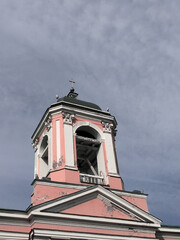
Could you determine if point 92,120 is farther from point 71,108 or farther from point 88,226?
point 88,226

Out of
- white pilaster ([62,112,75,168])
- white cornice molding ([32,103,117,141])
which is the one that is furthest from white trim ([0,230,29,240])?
white cornice molding ([32,103,117,141])

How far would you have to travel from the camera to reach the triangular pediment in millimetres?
13617

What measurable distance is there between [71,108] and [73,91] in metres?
3.83

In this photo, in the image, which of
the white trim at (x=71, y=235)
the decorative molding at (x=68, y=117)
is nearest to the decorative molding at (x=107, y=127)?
the decorative molding at (x=68, y=117)

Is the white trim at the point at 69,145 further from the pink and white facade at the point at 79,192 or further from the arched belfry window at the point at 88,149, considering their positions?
the arched belfry window at the point at 88,149

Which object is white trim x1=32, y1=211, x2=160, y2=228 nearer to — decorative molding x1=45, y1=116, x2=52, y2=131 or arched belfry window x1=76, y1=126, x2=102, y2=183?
arched belfry window x1=76, y1=126, x2=102, y2=183

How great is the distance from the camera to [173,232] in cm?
1568

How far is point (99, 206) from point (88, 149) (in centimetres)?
445

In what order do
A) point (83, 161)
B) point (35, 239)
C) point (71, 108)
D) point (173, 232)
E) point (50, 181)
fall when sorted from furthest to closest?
point (83, 161) < point (71, 108) < point (173, 232) < point (50, 181) < point (35, 239)

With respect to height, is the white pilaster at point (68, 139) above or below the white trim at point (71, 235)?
above

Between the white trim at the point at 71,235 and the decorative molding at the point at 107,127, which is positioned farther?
the decorative molding at the point at 107,127

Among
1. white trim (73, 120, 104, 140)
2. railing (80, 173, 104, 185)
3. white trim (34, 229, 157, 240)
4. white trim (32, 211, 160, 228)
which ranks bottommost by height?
white trim (34, 229, 157, 240)

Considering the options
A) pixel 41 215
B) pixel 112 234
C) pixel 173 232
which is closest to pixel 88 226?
pixel 112 234

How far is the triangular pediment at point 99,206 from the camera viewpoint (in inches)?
536
